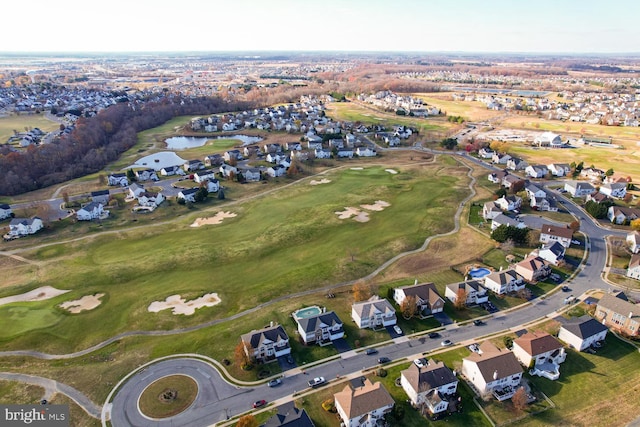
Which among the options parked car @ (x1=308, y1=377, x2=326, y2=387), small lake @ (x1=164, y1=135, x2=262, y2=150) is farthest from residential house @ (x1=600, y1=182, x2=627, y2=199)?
small lake @ (x1=164, y1=135, x2=262, y2=150)

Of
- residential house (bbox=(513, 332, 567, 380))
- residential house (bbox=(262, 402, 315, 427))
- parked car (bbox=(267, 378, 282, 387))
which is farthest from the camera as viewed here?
residential house (bbox=(513, 332, 567, 380))

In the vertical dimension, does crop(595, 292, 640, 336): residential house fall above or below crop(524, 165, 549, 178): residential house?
below

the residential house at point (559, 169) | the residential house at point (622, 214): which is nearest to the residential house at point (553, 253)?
the residential house at point (622, 214)

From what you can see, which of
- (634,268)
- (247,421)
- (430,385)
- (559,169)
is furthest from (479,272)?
(559,169)

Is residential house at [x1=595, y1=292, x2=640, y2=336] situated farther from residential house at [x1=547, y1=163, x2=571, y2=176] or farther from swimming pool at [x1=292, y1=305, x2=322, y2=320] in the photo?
residential house at [x1=547, y1=163, x2=571, y2=176]

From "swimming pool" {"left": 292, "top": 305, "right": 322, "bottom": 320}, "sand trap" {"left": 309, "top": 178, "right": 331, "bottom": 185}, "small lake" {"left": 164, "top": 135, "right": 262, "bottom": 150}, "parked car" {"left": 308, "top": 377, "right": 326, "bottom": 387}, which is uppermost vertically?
"small lake" {"left": 164, "top": 135, "right": 262, "bottom": 150}

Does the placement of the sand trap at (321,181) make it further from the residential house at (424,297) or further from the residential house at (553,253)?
the residential house at (553,253)

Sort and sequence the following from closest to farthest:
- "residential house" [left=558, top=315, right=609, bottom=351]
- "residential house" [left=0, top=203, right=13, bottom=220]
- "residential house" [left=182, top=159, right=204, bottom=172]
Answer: "residential house" [left=558, top=315, right=609, bottom=351], "residential house" [left=0, top=203, right=13, bottom=220], "residential house" [left=182, top=159, right=204, bottom=172]
